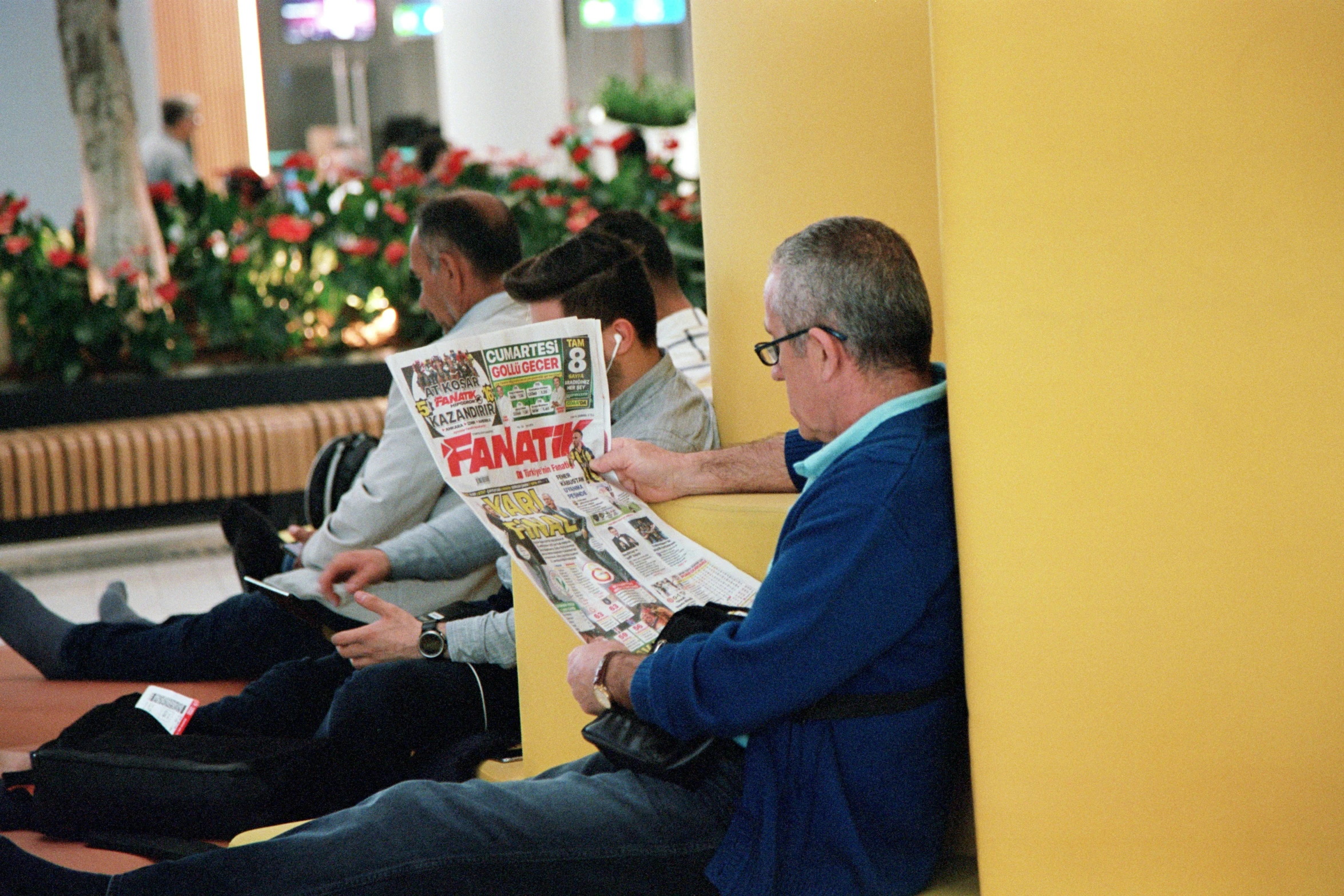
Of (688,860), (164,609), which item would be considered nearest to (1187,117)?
(688,860)

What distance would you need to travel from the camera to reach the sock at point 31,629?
361cm

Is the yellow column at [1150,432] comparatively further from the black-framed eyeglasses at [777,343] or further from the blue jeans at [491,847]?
the blue jeans at [491,847]

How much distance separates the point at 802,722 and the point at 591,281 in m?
1.16

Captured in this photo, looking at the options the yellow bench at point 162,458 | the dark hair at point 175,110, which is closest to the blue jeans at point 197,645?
the yellow bench at point 162,458

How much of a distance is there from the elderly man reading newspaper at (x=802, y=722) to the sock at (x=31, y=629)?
2017 millimetres

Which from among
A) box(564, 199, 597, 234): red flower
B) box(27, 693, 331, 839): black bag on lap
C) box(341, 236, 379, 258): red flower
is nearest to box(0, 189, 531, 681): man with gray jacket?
box(27, 693, 331, 839): black bag on lap

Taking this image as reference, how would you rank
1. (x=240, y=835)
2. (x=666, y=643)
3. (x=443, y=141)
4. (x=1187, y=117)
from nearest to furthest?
(x=1187, y=117) → (x=666, y=643) → (x=240, y=835) → (x=443, y=141)

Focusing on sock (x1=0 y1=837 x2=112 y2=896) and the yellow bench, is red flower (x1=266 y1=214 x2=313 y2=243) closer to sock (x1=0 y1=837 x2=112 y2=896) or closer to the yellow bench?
the yellow bench

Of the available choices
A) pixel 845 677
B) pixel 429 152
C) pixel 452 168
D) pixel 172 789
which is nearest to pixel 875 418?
pixel 845 677

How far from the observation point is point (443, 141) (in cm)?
823

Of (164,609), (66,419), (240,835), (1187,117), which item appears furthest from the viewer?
(66,419)

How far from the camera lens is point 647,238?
3.66 meters

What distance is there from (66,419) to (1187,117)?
6001 millimetres

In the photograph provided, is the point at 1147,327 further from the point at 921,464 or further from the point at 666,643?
the point at 666,643
